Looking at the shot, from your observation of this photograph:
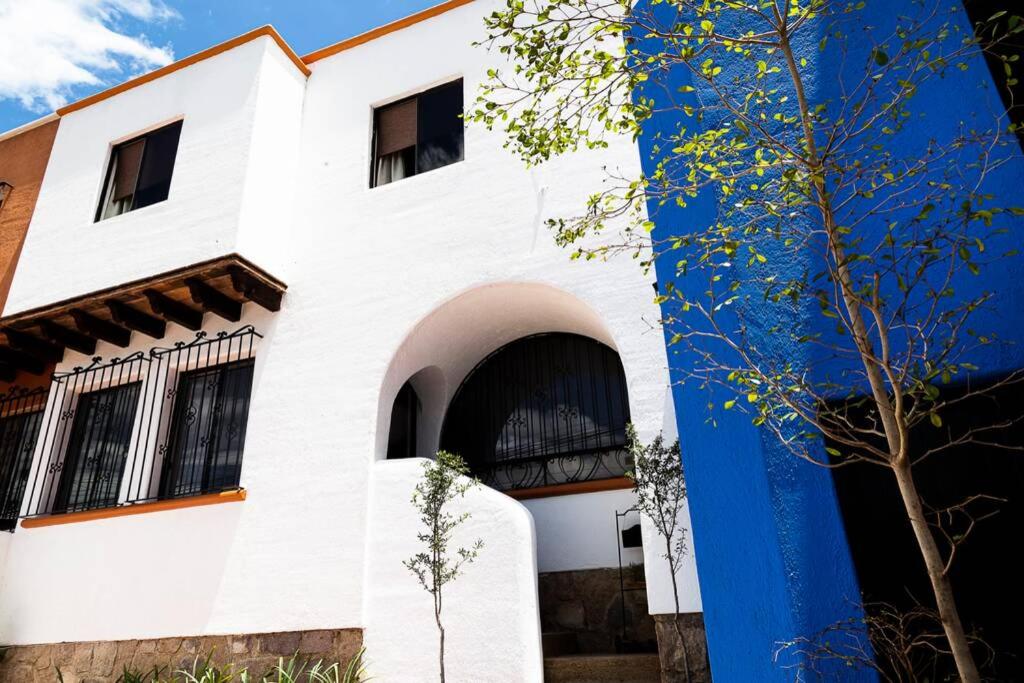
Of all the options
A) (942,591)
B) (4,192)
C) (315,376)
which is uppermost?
(4,192)

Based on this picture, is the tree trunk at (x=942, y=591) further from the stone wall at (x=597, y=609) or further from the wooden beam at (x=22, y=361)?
the wooden beam at (x=22, y=361)

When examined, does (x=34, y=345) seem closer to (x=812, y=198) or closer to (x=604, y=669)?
(x=604, y=669)

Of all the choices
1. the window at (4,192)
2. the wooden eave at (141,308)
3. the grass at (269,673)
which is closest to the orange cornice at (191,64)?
the window at (4,192)

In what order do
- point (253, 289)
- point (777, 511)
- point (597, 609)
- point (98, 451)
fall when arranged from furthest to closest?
1. point (98, 451)
2. point (253, 289)
3. point (597, 609)
4. point (777, 511)

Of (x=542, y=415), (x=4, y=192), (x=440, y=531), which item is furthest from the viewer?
(x=4, y=192)

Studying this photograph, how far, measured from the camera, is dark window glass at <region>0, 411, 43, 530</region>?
8.02 metres

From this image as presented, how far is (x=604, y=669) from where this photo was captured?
5.06 meters

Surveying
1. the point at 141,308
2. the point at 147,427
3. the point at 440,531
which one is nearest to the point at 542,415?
the point at 440,531

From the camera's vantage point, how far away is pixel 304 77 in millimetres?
8523

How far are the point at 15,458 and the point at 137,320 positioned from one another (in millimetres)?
2602

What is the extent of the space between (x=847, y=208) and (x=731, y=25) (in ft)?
5.36

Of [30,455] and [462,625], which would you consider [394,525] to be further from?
[30,455]

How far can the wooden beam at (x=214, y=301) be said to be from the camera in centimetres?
691

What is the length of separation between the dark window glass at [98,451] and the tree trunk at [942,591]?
23.6 ft
